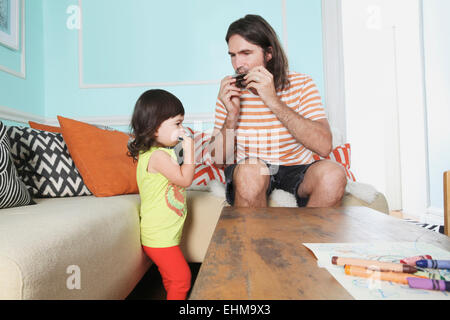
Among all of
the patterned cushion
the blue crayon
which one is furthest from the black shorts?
the blue crayon

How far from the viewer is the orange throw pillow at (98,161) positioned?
1188 millimetres

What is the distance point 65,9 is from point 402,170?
3.74 m

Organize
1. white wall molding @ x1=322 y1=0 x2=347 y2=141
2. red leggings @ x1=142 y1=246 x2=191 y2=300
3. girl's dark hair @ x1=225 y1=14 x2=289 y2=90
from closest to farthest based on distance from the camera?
red leggings @ x1=142 y1=246 x2=191 y2=300
girl's dark hair @ x1=225 y1=14 x2=289 y2=90
white wall molding @ x1=322 y1=0 x2=347 y2=141

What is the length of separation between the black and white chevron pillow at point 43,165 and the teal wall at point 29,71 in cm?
82

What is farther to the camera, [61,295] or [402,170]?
[402,170]

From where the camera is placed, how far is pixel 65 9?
222 centimetres

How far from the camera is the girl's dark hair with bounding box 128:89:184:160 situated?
1074 millimetres

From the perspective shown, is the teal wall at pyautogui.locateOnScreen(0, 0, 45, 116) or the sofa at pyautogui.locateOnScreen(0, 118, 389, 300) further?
the teal wall at pyautogui.locateOnScreen(0, 0, 45, 116)

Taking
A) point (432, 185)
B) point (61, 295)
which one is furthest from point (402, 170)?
point (61, 295)

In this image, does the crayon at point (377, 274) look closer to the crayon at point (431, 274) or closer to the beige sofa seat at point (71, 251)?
the crayon at point (431, 274)

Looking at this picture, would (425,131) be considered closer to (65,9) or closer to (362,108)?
(362,108)

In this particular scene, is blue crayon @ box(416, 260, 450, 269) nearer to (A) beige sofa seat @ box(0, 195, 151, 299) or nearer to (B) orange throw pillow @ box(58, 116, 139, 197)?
(A) beige sofa seat @ box(0, 195, 151, 299)

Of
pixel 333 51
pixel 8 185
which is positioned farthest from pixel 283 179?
pixel 333 51

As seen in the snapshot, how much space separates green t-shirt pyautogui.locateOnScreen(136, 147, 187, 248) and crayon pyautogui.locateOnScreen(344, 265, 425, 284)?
77 cm
